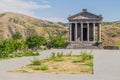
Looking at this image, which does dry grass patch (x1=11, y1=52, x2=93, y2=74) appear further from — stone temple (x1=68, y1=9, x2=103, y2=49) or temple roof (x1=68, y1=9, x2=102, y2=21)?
temple roof (x1=68, y1=9, x2=102, y2=21)

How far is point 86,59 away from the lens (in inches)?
1262

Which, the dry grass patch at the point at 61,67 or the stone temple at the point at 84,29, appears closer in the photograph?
the dry grass patch at the point at 61,67

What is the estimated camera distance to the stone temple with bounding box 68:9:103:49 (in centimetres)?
7988

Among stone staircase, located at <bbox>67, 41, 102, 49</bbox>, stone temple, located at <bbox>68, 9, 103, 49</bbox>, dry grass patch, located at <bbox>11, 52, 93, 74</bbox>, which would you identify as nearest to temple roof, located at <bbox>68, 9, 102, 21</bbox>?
stone temple, located at <bbox>68, 9, 103, 49</bbox>

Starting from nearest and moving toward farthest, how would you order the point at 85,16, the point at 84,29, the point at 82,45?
the point at 82,45, the point at 85,16, the point at 84,29

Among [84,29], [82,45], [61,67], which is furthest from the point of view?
[84,29]

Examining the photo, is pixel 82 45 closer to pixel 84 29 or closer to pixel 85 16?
pixel 85 16

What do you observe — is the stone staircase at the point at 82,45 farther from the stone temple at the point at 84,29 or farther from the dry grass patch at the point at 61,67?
the dry grass patch at the point at 61,67

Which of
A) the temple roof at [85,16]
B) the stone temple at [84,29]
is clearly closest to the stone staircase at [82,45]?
the stone temple at [84,29]

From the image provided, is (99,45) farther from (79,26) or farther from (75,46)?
(79,26)

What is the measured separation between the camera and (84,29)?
8962cm

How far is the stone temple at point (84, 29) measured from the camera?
7988cm

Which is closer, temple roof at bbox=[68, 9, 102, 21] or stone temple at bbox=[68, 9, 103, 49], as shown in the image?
stone temple at bbox=[68, 9, 103, 49]

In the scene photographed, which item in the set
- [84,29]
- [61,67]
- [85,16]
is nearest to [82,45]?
[85,16]
